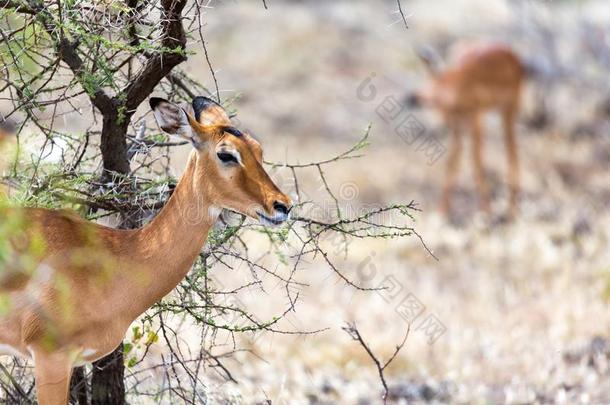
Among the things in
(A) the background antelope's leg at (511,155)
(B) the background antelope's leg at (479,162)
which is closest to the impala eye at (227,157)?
(A) the background antelope's leg at (511,155)

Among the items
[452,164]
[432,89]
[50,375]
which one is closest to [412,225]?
[452,164]

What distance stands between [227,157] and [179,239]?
1.15 ft

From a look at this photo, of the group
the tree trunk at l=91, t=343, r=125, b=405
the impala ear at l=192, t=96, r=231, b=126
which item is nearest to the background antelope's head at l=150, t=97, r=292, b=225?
the impala ear at l=192, t=96, r=231, b=126

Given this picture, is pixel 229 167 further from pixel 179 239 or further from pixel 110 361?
pixel 110 361

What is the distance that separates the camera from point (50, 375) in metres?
3.77

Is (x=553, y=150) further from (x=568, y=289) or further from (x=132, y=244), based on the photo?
(x=132, y=244)

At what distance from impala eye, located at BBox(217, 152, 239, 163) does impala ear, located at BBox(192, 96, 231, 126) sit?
190mm

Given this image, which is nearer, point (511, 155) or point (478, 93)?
point (511, 155)

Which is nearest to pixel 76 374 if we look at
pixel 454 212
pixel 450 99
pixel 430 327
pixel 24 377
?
pixel 24 377

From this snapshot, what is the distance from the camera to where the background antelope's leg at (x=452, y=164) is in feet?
40.6

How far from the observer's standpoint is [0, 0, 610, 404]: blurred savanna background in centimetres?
659

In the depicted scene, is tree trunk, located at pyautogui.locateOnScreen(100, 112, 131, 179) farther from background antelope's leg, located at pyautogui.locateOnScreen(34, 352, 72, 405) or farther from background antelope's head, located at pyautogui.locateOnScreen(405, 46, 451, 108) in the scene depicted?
background antelope's head, located at pyautogui.locateOnScreen(405, 46, 451, 108)

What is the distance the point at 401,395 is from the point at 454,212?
20.5ft

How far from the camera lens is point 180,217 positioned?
398cm
